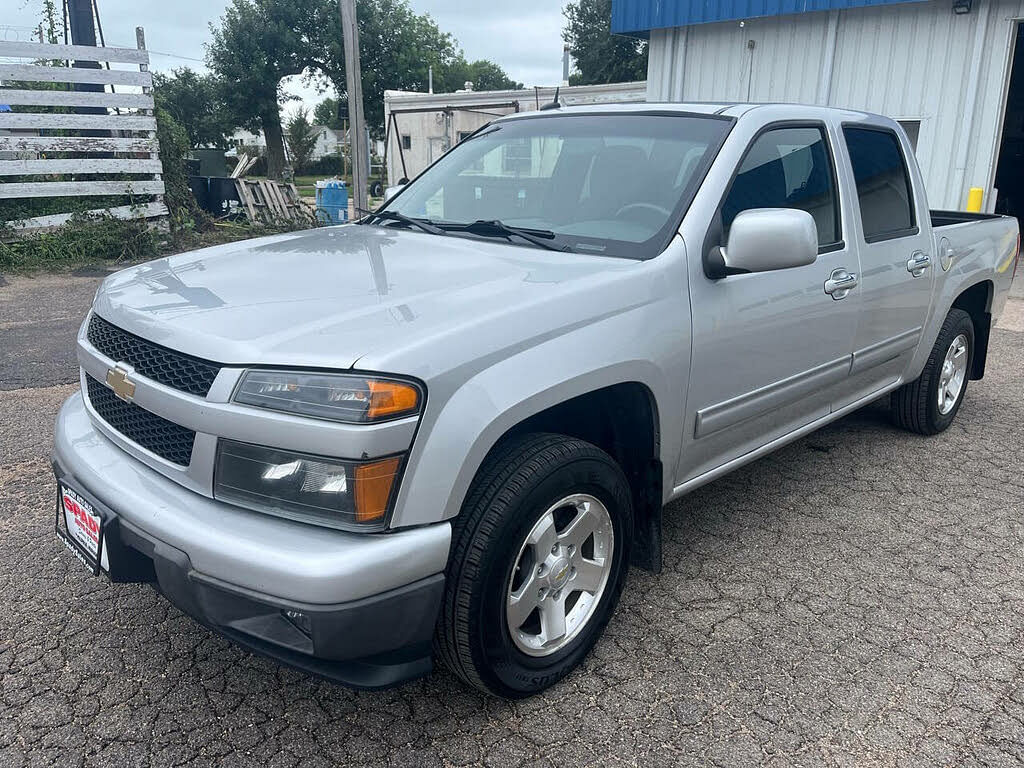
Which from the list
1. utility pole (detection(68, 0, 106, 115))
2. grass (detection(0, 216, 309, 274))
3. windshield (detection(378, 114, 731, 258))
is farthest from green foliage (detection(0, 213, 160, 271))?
windshield (detection(378, 114, 731, 258))

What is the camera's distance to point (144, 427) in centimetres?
232

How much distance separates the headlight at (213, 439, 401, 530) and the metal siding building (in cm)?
1159

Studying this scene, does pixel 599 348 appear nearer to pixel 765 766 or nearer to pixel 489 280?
pixel 489 280

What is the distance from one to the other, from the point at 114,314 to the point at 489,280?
44.3 inches

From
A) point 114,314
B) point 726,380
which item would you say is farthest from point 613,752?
point 114,314

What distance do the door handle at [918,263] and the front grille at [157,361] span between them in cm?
329

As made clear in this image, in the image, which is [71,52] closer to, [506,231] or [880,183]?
[506,231]

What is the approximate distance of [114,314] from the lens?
2477 mm

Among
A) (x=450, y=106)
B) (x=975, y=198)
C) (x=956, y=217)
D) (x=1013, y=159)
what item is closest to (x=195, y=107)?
(x=450, y=106)

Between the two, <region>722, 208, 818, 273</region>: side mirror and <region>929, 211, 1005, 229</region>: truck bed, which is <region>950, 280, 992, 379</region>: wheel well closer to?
<region>929, 211, 1005, 229</region>: truck bed

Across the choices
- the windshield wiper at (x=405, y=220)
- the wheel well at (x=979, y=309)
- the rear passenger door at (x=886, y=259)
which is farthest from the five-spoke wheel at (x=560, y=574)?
the wheel well at (x=979, y=309)

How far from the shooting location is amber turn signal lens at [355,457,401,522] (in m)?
1.93

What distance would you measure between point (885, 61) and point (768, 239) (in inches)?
424

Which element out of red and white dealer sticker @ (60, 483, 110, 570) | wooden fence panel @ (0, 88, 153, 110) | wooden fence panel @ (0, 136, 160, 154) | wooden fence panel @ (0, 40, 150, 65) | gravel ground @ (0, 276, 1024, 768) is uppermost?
wooden fence panel @ (0, 40, 150, 65)
